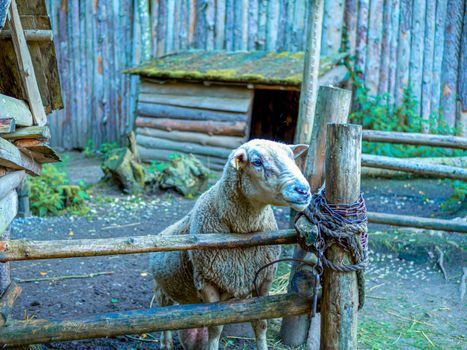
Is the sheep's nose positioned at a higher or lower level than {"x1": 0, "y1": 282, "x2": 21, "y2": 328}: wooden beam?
higher

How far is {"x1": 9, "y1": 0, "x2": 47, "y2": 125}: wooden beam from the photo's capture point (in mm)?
3568

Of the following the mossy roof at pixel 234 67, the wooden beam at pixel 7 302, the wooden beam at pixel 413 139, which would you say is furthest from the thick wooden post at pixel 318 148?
the mossy roof at pixel 234 67

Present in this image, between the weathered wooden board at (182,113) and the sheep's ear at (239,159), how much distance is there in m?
6.92

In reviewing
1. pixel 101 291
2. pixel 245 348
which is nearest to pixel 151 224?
pixel 101 291

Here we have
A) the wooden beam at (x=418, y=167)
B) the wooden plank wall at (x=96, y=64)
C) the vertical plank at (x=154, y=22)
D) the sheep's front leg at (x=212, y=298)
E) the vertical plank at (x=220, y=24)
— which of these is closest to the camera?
the sheep's front leg at (x=212, y=298)

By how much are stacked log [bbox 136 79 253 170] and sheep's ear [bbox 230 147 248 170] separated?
22.6 ft

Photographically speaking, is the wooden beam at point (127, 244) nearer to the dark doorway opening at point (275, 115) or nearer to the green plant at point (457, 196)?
the green plant at point (457, 196)

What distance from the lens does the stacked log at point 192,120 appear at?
1018 cm

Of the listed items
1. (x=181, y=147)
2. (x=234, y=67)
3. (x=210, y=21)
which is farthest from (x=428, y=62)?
(x=181, y=147)

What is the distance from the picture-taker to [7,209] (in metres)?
3.57

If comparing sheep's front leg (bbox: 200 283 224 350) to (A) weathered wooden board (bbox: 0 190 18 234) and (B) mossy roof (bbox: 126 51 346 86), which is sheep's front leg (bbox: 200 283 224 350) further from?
(B) mossy roof (bbox: 126 51 346 86)

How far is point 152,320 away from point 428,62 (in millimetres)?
8302

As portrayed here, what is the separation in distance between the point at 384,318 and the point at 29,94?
323cm

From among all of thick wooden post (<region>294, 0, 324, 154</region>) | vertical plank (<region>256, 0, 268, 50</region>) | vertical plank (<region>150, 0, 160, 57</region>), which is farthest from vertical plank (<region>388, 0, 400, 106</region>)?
vertical plank (<region>150, 0, 160, 57</region>)
